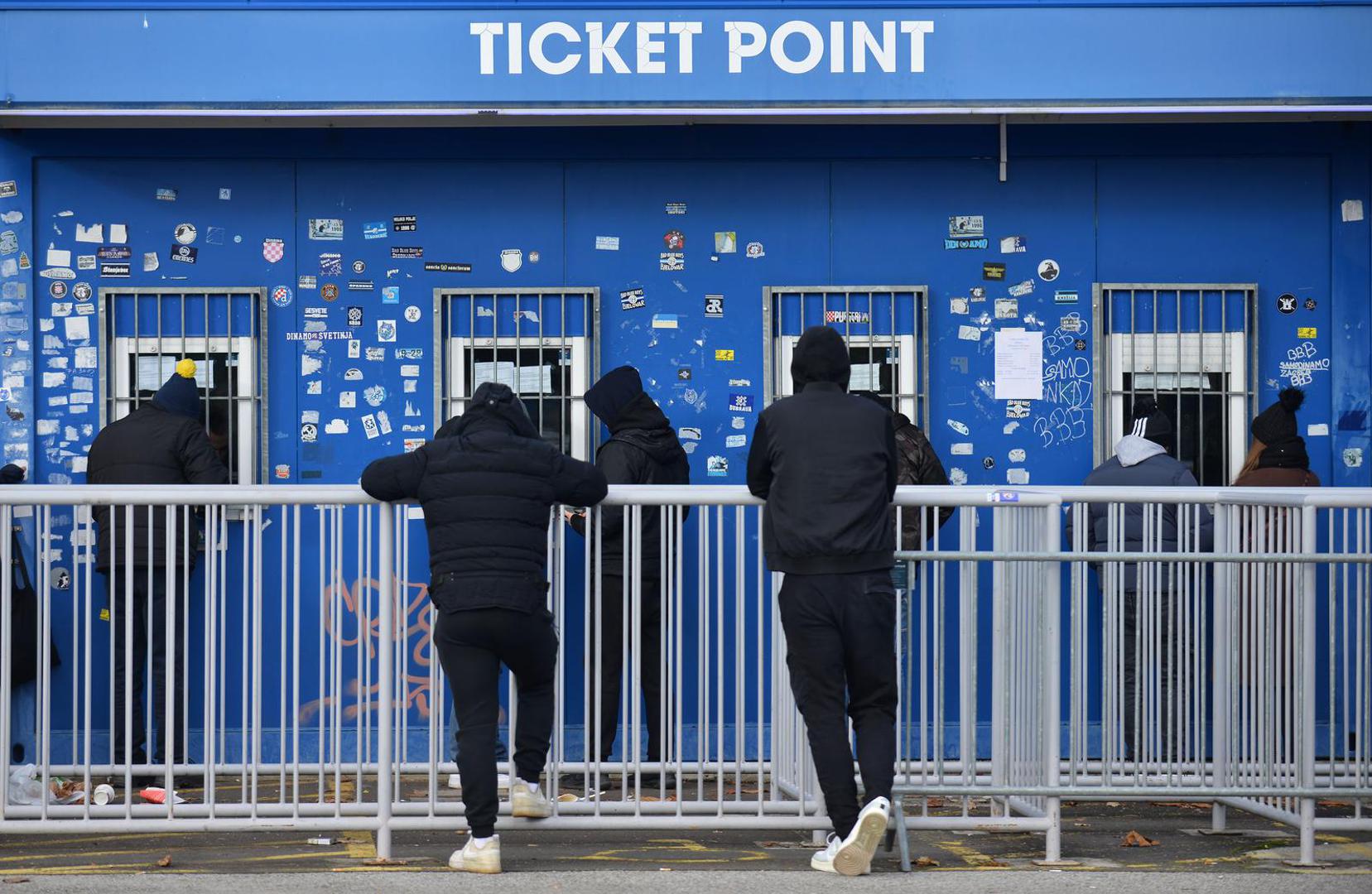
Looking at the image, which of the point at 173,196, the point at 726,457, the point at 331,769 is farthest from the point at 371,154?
the point at 331,769

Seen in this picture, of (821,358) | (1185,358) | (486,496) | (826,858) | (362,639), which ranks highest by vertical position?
(1185,358)

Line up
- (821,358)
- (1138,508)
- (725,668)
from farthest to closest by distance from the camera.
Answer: (1138,508) → (725,668) → (821,358)

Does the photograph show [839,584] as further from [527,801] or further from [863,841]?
[527,801]

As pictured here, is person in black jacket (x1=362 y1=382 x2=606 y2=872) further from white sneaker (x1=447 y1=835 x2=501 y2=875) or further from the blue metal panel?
the blue metal panel

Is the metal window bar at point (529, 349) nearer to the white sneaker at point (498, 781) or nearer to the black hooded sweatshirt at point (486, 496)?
the white sneaker at point (498, 781)

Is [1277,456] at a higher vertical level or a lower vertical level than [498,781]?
higher

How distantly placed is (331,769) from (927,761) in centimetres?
238

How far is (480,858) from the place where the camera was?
271 inches

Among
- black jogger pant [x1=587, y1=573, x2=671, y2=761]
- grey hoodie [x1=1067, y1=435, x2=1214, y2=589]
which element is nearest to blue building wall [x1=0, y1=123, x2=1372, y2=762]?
grey hoodie [x1=1067, y1=435, x2=1214, y2=589]

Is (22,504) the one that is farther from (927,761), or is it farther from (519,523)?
(927,761)

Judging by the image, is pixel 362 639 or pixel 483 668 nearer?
pixel 483 668

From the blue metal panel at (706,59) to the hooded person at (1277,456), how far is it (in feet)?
5.58

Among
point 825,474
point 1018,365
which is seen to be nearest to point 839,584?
point 825,474

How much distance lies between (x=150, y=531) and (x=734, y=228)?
4.12 m
